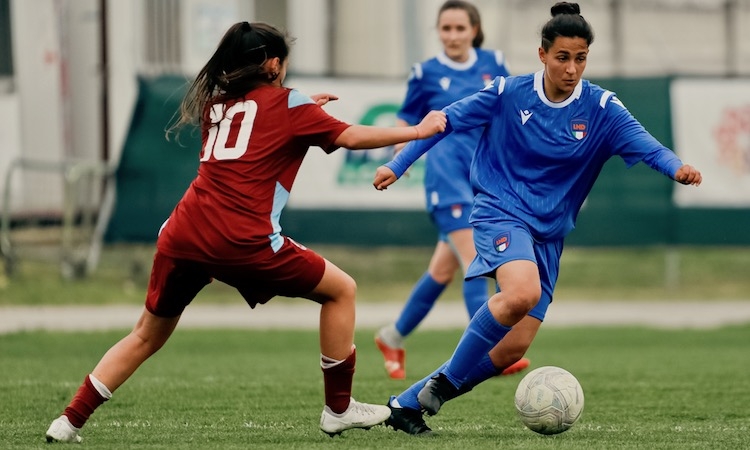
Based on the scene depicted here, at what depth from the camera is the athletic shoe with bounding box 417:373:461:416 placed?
6168 millimetres

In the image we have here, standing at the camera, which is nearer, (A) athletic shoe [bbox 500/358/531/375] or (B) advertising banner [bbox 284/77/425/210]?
(A) athletic shoe [bbox 500/358/531/375]

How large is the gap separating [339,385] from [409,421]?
15.7 inches

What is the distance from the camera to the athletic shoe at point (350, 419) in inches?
240

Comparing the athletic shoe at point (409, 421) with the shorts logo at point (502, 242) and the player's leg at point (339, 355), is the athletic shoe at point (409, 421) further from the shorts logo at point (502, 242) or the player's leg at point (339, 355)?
the shorts logo at point (502, 242)

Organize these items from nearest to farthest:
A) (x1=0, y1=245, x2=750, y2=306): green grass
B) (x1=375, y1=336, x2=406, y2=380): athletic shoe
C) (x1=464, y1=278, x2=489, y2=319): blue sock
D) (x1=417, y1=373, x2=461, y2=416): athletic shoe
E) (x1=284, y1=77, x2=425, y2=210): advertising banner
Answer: (x1=417, y1=373, x2=461, y2=416): athletic shoe → (x1=464, y1=278, x2=489, y2=319): blue sock → (x1=375, y1=336, x2=406, y2=380): athletic shoe → (x1=0, y1=245, x2=750, y2=306): green grass → (x1=284, y1=77, x2=425, y2=210): advertising banner

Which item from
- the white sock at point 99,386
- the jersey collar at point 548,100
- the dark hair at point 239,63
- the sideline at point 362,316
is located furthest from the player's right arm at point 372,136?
Answer: the sideline at point 362,316

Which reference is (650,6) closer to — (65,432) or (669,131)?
(669,131)

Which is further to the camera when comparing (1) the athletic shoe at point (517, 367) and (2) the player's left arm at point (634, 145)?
(1) the athletic shoe at point (517, 367)

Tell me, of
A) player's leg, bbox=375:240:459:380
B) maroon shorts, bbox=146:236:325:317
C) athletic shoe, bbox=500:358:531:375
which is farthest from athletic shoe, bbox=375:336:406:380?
maroon shorts, bbox=146:236:325:317

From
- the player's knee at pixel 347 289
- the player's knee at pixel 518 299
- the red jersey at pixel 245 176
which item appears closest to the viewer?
the red jersey at pixel 245 176

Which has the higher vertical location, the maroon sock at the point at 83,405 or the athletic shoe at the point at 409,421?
the maroon sock at the point at 83,405

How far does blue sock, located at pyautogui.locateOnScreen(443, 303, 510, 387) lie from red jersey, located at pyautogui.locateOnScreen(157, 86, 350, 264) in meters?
0.99

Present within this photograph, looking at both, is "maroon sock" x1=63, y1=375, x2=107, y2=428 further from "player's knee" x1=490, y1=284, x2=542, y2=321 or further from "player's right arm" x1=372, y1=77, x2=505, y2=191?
"player's knee" x1=490, y1=284, x2=542, y2=321

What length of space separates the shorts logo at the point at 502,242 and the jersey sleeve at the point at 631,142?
0.63 metres
